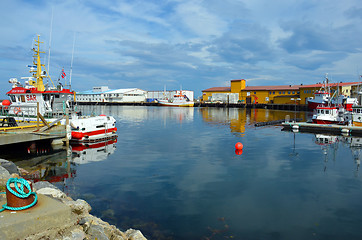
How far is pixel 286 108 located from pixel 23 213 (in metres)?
92.5

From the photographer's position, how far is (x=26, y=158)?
763 inches

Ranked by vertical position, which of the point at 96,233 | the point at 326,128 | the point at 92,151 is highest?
the point at 326,128

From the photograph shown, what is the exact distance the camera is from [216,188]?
13.7 m

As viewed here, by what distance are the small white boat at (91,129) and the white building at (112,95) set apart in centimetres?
11505

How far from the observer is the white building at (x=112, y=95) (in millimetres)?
139750

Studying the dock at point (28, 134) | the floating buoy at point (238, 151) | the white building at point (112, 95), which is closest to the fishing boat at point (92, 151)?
the dock at point (28, 134)

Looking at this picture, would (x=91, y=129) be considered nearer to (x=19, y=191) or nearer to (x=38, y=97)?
(x=38, y=97)

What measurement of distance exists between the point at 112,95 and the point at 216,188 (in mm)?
133892

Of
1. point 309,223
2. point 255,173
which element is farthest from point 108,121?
point 309,223

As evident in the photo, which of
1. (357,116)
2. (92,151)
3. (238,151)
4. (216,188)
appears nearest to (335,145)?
(238,151)

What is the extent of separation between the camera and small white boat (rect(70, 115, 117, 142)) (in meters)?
24.5

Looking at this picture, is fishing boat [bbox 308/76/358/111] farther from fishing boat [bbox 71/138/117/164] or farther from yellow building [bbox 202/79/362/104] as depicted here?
fishing boat [bbox 71/138/117/164]

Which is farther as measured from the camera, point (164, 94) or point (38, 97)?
point (164, 94)

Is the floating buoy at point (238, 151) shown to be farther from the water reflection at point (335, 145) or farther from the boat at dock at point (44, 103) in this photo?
the boat at dock at point (44, 103)
